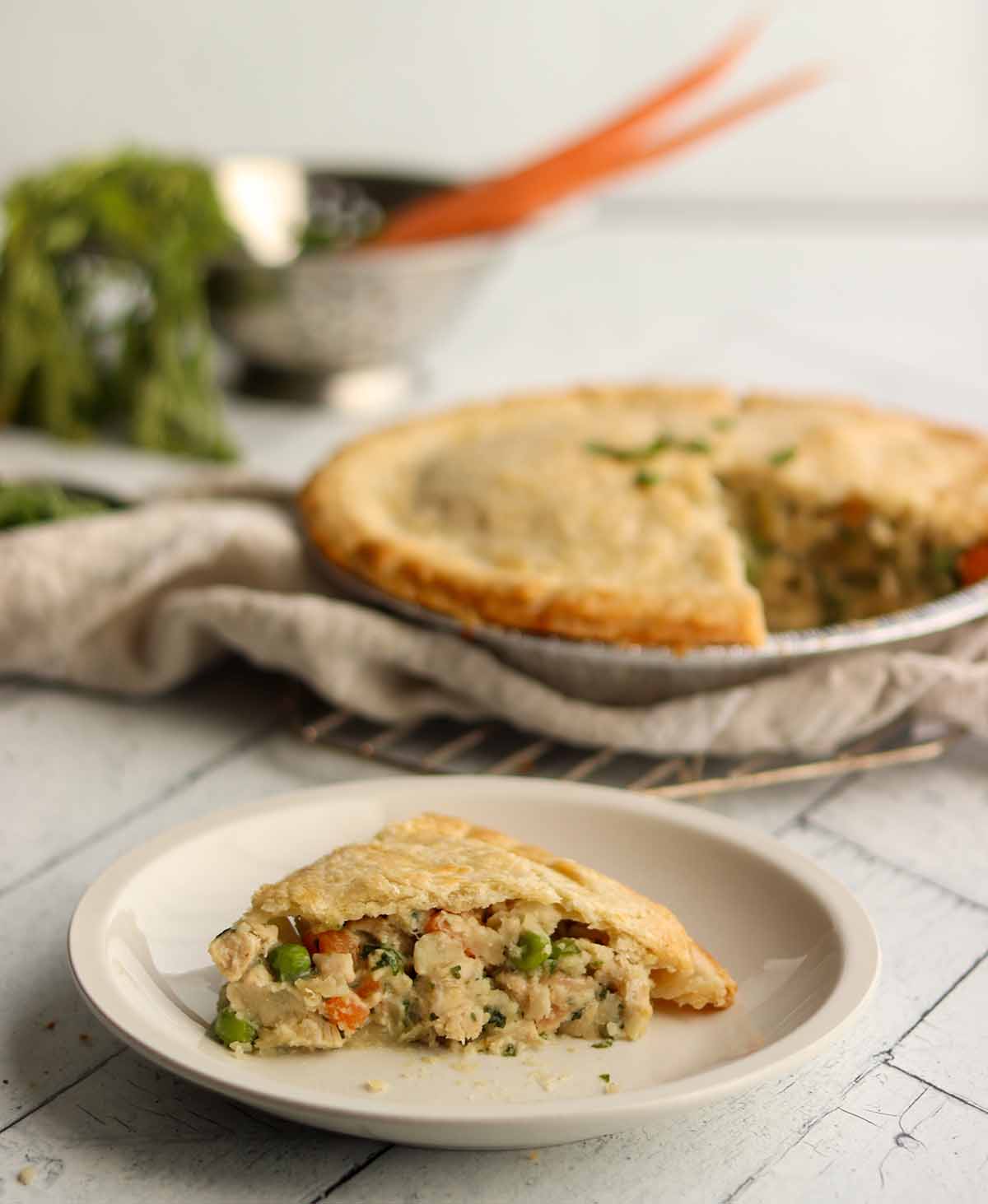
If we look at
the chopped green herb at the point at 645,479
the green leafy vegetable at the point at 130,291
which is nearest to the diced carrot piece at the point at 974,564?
the chopped green herb at the point at 645,479

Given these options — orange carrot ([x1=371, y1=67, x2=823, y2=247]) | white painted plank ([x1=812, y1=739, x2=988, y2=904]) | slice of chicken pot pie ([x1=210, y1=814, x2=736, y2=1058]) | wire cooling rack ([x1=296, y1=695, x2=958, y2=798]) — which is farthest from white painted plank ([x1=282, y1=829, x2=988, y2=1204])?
orange carrot ([x1=371, y1=67, x2=823, y2=247])

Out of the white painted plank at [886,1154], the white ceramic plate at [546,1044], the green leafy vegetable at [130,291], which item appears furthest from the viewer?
the green leafy vegetable at [130,291]

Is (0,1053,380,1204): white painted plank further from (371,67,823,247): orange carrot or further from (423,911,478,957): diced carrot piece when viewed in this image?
(371,67,823,247): orange carrot

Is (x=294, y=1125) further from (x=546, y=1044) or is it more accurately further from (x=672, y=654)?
(x=672, y=654)

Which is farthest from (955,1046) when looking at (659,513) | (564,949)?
(659,513)

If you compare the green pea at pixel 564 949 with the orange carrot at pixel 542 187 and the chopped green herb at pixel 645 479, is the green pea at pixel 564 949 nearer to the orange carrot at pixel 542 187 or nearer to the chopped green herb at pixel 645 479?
the chopped green herb at pixel 645 479

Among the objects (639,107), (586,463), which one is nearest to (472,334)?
(639,107)
